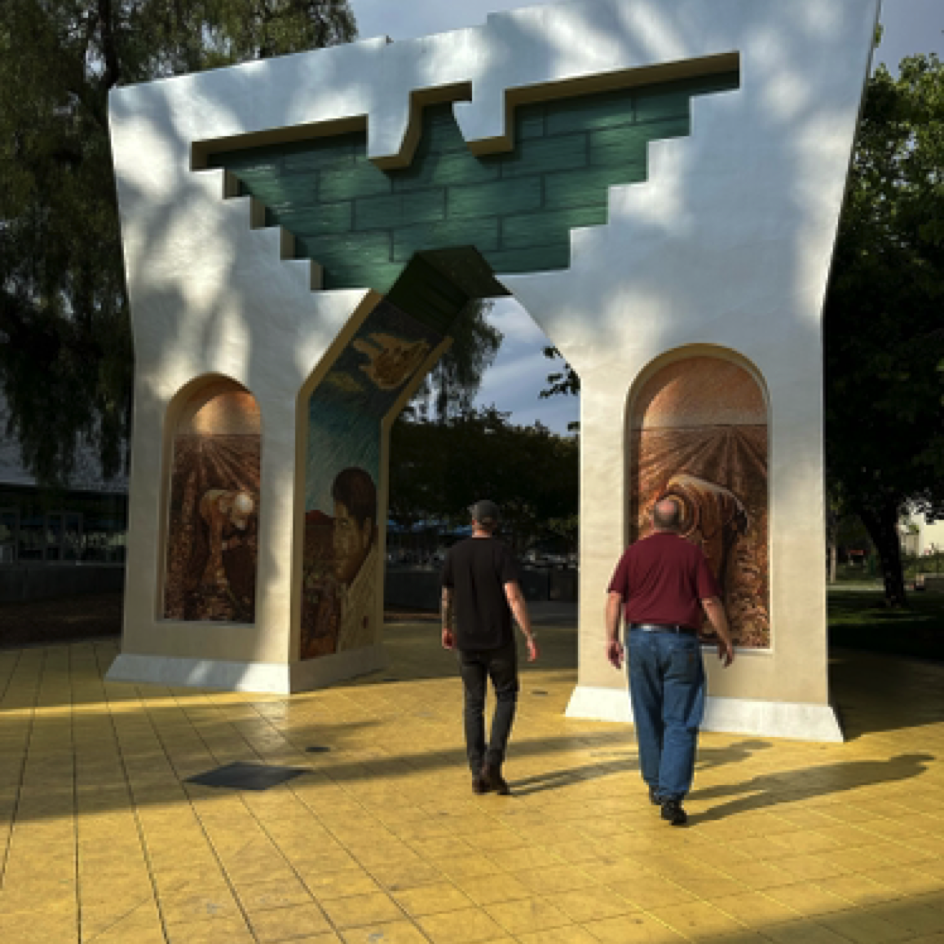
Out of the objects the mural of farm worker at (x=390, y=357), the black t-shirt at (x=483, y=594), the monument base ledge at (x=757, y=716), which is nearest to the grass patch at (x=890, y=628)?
the monument base ledge at (x=757, y=716)

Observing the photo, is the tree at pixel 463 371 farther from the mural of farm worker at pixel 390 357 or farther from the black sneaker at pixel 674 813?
the black sneaker at pixel 674 813

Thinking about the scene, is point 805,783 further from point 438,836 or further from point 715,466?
point 715,466

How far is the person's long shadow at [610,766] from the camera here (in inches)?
253

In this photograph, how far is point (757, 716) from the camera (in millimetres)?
8258

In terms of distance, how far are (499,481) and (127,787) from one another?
22701mm

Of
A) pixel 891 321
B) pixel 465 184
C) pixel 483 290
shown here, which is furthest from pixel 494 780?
pixel 891 321

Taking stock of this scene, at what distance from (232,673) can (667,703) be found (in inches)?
232

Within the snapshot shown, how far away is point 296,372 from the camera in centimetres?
1023

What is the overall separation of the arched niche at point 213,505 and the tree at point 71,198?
4.50m

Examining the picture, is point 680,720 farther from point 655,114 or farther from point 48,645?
point 48,645

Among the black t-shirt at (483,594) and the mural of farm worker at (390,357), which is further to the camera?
the mural of farm worker at (390,357)

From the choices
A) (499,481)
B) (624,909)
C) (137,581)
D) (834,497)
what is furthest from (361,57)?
(499,481)

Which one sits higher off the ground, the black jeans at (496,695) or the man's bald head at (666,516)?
the man's bald head at (666,516)

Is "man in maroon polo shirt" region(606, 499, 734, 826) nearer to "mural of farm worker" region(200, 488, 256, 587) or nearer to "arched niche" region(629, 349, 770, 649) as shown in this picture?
"arched niche" region(629, 349, 770, 649)
